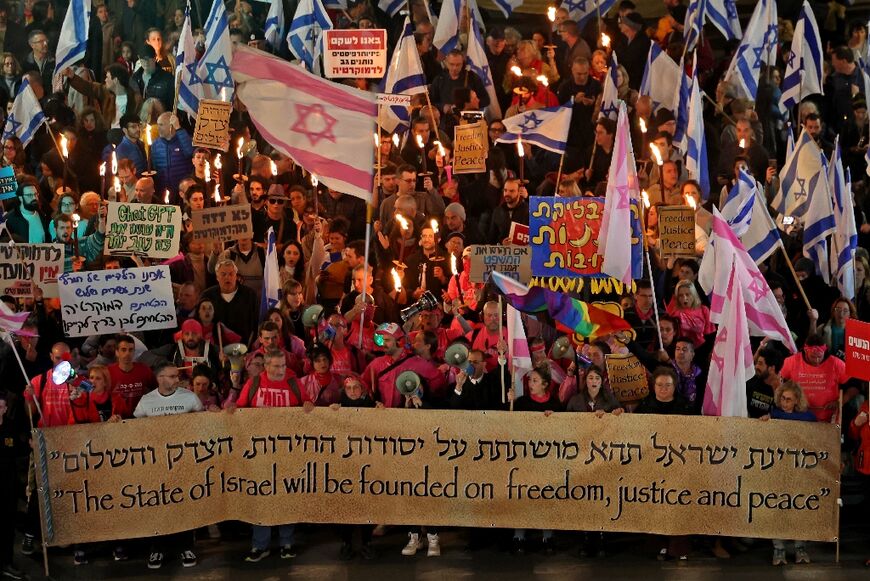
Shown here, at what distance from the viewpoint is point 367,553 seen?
41.0 ft

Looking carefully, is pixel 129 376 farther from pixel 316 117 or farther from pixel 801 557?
pixel 801 557

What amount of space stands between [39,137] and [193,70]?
2.22 m

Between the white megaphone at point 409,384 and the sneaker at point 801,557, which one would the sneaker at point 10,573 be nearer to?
the white megaphone at point 409,384

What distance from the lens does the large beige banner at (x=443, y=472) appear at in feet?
39.3

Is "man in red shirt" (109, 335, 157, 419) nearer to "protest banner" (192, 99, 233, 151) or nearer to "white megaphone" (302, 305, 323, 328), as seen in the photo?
"white megaphone" (302, 305, 323, 328)

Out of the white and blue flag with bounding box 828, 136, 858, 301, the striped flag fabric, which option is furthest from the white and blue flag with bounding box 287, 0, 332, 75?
the striped flag fabric

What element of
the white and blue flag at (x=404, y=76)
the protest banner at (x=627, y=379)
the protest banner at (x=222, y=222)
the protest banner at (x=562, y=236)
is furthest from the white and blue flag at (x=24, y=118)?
the protest banner at (x=627, y=379)

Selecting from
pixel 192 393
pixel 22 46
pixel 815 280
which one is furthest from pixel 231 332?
pixel 22 46

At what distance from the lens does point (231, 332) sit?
14.1 meters

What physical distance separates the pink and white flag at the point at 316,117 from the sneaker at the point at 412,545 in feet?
9.66

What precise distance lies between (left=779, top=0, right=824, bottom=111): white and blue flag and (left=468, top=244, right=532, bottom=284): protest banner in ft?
15.9

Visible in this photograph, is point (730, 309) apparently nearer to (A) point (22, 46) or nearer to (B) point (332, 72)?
(B) point (332, 72)

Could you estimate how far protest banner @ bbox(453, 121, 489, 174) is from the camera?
52.3 feet

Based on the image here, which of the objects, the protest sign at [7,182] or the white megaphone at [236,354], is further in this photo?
the protest sign at [7,182]
